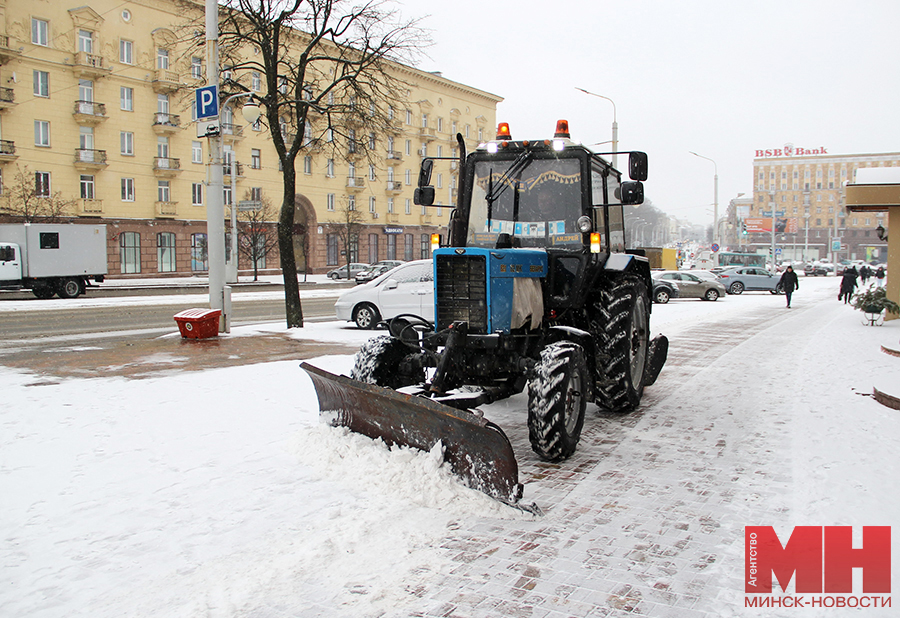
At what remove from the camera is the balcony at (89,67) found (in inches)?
1582

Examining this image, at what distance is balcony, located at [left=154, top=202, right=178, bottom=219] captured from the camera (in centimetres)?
4475

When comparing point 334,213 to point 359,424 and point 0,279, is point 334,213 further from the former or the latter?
point 359,424

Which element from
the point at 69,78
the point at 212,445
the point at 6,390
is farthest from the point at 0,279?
the point at 212,445

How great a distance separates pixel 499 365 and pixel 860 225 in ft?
437

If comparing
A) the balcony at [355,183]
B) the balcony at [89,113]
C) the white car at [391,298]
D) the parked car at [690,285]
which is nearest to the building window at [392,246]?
the balcony at [355,183]

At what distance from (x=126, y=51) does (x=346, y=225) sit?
2055cm

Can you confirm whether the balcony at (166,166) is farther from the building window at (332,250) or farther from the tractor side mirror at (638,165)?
the tractor side mirror at (638,165)

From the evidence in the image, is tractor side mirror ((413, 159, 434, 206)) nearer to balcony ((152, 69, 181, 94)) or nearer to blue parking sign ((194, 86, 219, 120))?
blue parking sign ((194, 86, 219, 120))

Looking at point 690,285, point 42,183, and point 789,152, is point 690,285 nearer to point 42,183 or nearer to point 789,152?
point 42,183

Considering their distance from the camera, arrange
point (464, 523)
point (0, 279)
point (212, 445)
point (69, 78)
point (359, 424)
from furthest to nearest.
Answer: point (69, 78) < point (0, 279) < point (212, 445) < point (359, 424) < point (464, 523)

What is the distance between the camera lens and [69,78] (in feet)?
132

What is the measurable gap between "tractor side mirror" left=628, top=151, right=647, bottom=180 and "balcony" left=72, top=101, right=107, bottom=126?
41.9m

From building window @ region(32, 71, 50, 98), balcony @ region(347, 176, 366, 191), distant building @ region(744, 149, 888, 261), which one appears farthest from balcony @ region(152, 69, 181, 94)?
distant building @ region(744, 149, 888, 261)

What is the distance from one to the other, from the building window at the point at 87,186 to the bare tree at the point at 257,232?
927 centimetres
